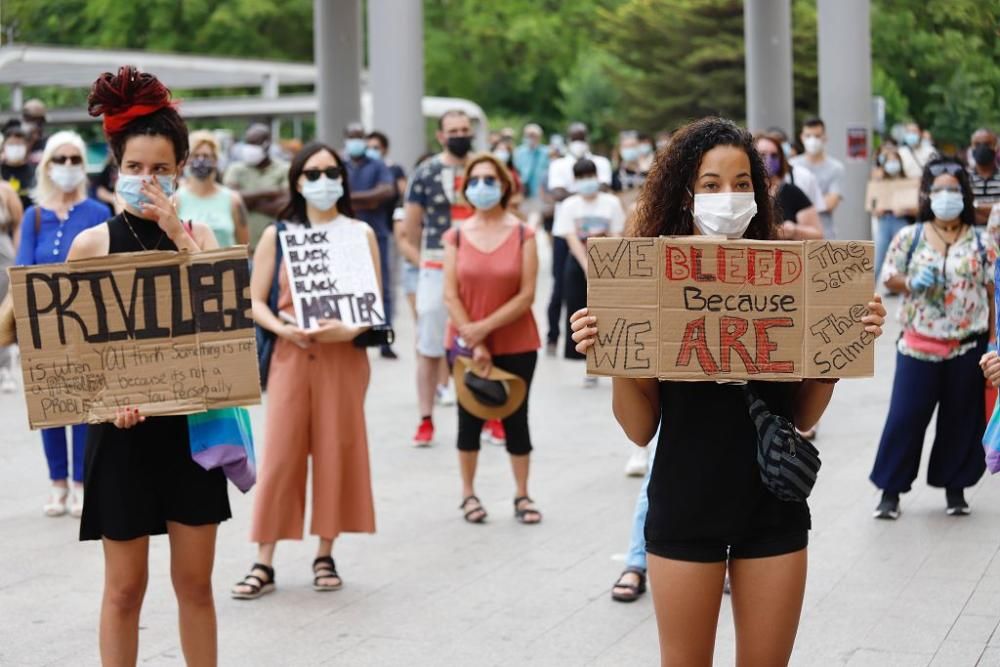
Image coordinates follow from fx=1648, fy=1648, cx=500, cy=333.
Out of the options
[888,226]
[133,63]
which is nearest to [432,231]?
[888,226]

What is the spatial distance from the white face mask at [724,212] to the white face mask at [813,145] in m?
12.1

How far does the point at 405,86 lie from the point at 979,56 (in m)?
12.4

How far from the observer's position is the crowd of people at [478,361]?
4289 millimetres

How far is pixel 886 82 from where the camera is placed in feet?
70.6

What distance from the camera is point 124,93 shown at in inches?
204

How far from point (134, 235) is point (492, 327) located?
12.5ft

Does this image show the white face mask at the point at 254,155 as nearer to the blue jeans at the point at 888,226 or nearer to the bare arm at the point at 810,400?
the blue jeans at the point at 888,226

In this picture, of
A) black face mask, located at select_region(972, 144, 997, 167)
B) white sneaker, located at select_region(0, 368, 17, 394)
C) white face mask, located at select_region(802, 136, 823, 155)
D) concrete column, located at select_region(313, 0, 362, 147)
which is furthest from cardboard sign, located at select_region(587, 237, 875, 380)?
concrete column, located at select_region(313, 0, 362, 147)

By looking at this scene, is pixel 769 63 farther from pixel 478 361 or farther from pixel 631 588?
pixel 631 588

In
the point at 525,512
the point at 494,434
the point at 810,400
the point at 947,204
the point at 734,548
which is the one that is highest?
the point at 947,204

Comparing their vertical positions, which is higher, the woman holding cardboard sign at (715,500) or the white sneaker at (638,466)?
the woman holding cardboard sign at (715,500)

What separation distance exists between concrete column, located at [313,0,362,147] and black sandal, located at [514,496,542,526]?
49.5 ft

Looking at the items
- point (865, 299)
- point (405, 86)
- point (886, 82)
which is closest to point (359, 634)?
point (865, 299)

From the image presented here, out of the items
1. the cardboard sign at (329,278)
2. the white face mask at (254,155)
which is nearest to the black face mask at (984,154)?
the white face mask at (254,155)
